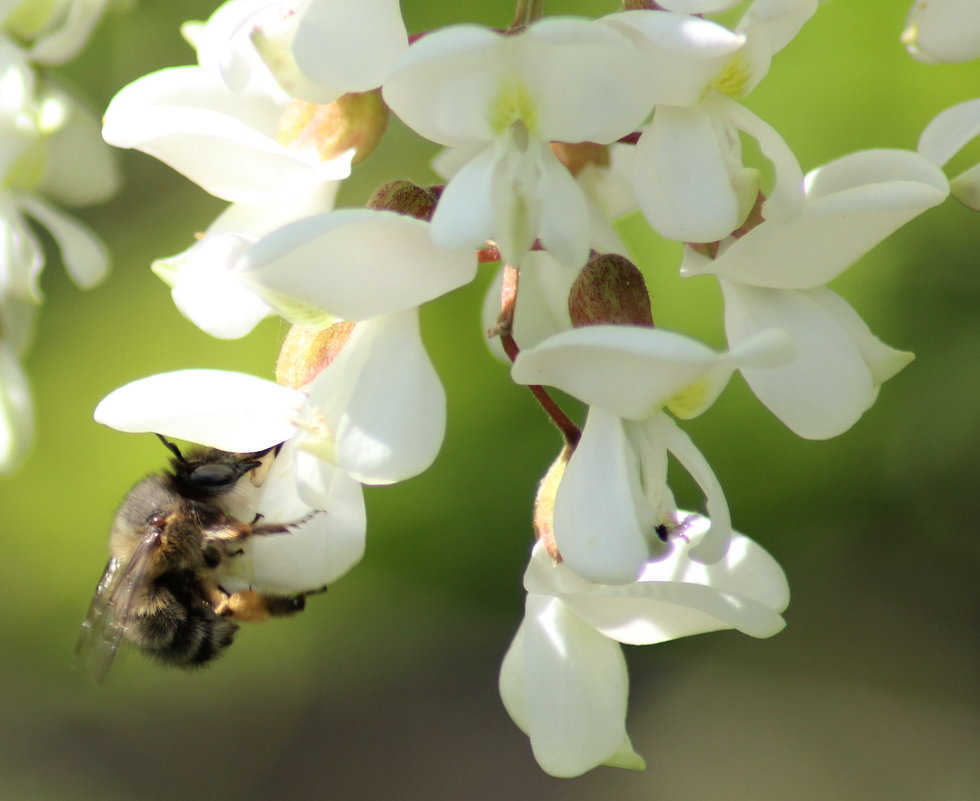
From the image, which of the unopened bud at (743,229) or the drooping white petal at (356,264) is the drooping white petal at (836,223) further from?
the drooping white petal at (356,264)

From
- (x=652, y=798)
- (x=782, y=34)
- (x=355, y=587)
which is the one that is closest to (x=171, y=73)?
(x=782, y=34)

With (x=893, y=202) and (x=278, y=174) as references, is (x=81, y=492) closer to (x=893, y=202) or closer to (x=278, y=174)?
(x=278, y=174)

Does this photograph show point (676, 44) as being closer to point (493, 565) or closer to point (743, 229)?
point (743, 229)

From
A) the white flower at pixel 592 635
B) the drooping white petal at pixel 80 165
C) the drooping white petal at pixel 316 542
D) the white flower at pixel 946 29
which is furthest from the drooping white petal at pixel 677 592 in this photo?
the drooping white petal at pixel 80 165

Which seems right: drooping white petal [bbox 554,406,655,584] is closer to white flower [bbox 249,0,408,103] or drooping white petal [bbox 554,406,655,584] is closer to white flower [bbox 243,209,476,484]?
white flower [bbox 243,209,476,484]

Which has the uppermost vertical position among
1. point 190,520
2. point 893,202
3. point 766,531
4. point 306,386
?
point 893,202


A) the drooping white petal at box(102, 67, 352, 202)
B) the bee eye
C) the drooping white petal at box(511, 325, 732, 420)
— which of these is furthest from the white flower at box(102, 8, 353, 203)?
the bee eye
